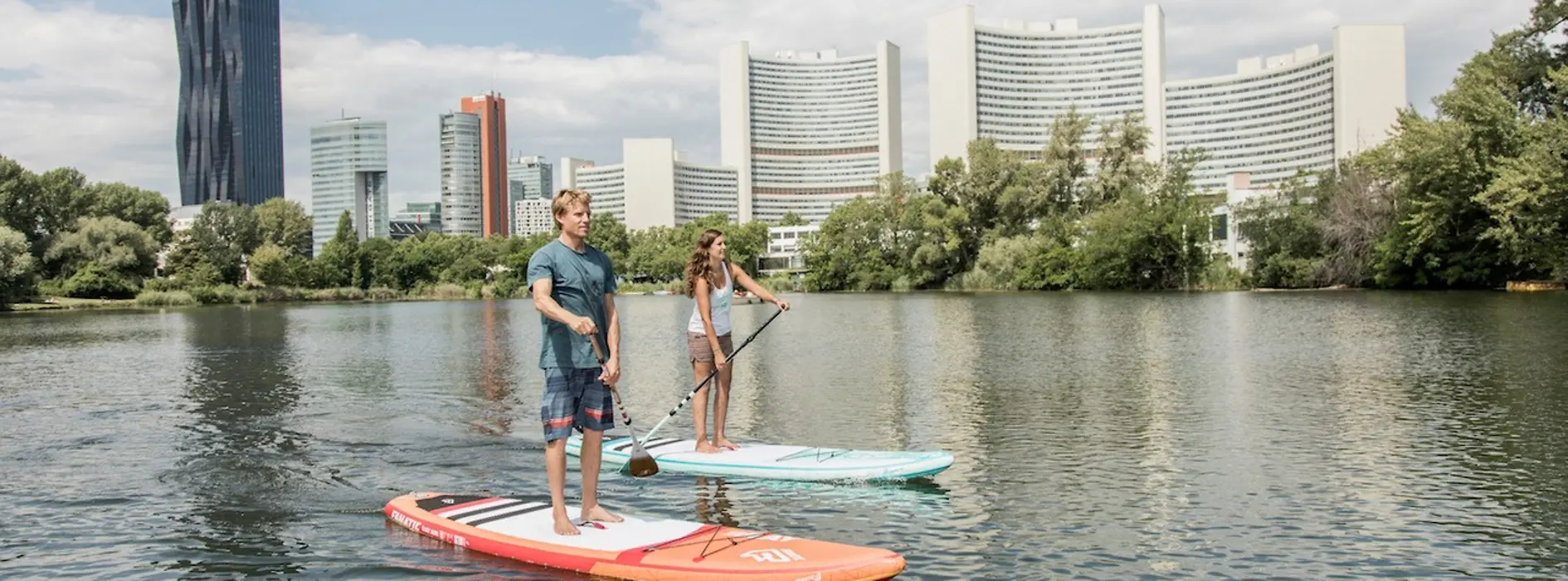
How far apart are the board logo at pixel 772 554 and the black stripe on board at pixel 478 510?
8.45 feet

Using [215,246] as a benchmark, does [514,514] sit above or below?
below

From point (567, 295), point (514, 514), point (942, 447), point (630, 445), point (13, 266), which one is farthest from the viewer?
point (13, 266)

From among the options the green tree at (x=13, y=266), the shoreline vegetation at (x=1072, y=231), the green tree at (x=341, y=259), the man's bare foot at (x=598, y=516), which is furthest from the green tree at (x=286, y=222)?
the man's bare foot at (x=598, y=516)

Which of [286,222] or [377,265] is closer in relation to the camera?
[377,265]

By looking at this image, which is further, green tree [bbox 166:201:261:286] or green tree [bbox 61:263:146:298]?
green tree [bbox 166:201:261:286]

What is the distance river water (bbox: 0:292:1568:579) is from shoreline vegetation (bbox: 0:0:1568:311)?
35427mm

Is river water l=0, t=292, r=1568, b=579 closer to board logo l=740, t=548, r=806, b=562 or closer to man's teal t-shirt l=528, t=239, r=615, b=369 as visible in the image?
board logo l=740, t=548, r=806, b=562

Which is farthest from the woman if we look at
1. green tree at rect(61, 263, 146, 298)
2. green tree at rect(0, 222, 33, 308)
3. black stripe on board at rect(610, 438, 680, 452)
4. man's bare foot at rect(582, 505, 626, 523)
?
green tree at rect(61, 263, 146, 298)

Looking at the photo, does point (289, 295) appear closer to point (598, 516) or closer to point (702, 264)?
point (702, 264)

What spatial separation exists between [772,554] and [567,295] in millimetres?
2321

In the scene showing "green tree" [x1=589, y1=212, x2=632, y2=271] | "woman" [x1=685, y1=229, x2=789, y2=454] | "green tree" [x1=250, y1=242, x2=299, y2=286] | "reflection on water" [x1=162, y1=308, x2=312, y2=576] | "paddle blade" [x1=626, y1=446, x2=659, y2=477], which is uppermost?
"green tree" [x1=589, y1=212, x2=632, y2=271]

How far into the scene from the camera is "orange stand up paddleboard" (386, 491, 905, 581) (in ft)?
22.8

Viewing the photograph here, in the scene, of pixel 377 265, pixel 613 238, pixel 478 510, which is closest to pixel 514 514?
pixel 478 510

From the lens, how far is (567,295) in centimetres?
795
